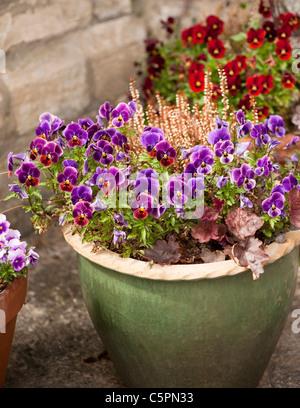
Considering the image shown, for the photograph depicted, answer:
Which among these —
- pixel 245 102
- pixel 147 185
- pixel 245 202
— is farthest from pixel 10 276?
pixel 245 102

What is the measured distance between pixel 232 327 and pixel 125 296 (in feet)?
1.32

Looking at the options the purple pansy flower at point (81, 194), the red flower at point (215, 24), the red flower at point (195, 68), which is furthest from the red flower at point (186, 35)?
the purple pansy flower at point (81, 194)

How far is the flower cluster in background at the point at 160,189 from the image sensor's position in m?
1.95

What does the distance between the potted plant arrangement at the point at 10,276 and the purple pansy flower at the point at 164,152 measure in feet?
2.07

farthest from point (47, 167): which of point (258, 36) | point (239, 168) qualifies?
point (258, 36)

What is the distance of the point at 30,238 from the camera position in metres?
3.41

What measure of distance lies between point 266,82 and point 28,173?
1.66 m

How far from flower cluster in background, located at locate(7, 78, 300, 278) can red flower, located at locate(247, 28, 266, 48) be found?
1231 mm

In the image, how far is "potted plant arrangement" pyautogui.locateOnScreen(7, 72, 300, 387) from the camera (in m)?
1.97

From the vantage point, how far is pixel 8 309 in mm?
2207

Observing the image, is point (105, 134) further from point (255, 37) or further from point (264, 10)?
point (264, 10)

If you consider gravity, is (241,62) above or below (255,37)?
below

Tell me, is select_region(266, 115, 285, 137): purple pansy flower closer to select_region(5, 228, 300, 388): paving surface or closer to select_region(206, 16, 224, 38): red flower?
select_region(5, 228, 300, 388): paving surface

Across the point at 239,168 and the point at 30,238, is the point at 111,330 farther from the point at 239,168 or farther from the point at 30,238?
the point at 30,238
